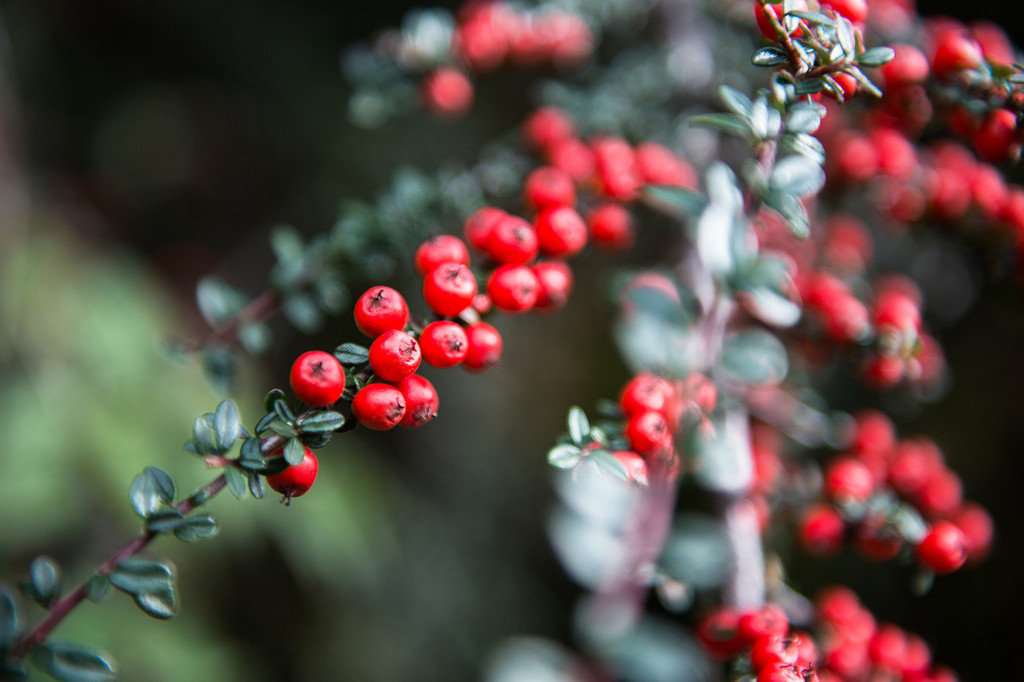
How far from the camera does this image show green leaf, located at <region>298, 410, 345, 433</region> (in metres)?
0.53

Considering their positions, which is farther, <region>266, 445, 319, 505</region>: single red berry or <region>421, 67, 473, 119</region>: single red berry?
<region>421, 67, 473, 119</region>: single red berry

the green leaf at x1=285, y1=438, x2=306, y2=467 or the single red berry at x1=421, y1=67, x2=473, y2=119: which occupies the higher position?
the single red berry at x1=421, y1=67, x2=473, y2=119

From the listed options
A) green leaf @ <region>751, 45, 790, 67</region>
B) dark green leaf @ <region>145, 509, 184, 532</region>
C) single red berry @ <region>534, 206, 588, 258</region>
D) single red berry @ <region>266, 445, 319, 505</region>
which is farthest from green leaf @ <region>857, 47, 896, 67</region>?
dark green leaf @ <region>145, 509, 184, 532</region>

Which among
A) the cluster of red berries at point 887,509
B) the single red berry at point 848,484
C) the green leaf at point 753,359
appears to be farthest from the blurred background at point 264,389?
the green leaf at point 753,359

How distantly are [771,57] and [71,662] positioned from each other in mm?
821

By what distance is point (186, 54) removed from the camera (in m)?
2.42

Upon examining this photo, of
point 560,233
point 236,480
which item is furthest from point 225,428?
point 560,233

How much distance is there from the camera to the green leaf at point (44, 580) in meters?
0.53

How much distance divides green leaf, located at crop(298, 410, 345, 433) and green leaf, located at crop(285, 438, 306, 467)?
0.01 m

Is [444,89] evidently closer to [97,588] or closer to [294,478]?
[294,478]

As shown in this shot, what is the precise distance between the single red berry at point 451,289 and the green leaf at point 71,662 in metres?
0.41

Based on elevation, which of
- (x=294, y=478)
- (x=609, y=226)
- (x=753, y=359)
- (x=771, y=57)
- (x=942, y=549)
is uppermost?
(x=771, y=57)

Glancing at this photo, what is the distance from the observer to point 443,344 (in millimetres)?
586

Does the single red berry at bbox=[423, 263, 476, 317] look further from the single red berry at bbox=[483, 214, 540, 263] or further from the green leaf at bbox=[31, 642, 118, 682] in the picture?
the green leaf at bbox=[31, 642, 118, 682]
